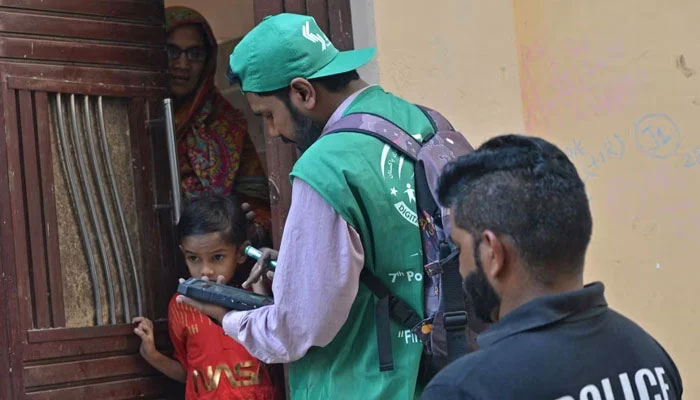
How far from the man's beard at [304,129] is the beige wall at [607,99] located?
3.24ft

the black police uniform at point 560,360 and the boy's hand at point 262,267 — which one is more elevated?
the boy's hand at point 262,267

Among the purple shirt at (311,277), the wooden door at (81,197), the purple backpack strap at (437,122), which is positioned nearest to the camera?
the purple shirt at (311,277)

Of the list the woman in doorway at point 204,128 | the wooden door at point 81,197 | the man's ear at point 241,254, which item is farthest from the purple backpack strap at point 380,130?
the woman in doorway at point 204,128

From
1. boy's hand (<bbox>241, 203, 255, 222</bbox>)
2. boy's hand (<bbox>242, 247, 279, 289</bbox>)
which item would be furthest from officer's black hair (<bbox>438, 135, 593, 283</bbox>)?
boy's hand (<bbox>241, 203, 255, 222</bbox>)

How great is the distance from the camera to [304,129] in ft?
9.34

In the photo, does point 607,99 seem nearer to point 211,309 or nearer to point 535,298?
point 211,309

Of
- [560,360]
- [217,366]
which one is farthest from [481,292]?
[217,366]

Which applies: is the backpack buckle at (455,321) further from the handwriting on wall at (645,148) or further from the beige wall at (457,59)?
the handwriting on wall at (645,148)

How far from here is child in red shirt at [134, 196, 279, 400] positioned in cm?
371

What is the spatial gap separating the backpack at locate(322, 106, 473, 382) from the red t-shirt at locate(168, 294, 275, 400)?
3.52ft

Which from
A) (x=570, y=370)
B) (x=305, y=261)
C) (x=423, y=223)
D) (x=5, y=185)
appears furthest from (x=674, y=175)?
(x=570, y=370)

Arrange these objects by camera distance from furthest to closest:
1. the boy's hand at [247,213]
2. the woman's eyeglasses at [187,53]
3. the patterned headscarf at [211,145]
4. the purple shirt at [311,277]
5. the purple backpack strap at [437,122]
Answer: the woman's eyeglasses at [187,53] < the patterned headscarf at [211,145] < the boy's hand at [247,213] < the purple backpack strap at [437,122] < the purple shirt at [311,277]

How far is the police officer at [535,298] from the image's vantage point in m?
1.67

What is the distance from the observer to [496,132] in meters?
4.24
